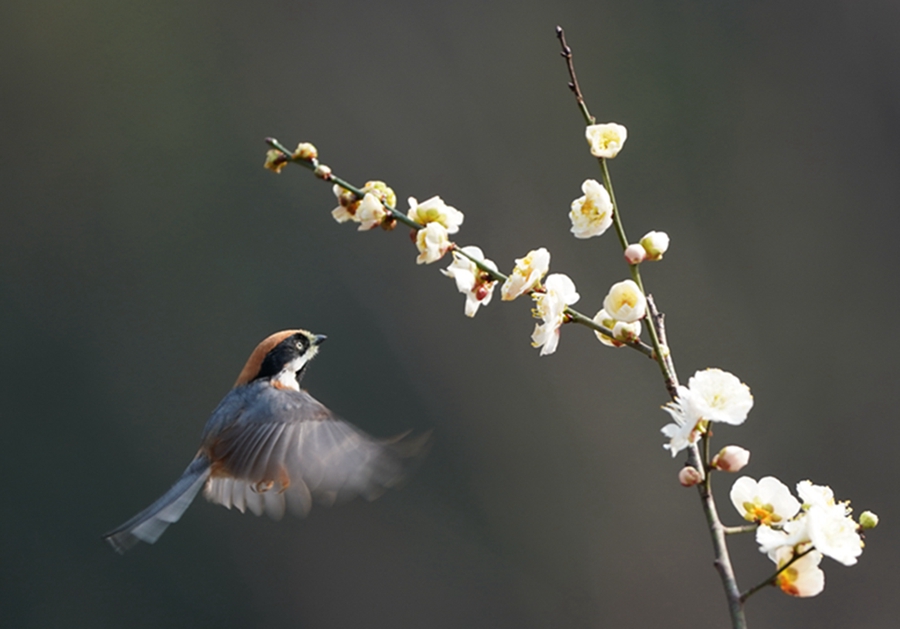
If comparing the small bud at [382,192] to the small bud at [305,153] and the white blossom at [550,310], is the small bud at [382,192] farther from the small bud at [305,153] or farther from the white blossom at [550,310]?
the white blossom at [550,310]

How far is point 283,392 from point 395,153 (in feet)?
5.37

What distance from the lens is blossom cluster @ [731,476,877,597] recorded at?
572mm

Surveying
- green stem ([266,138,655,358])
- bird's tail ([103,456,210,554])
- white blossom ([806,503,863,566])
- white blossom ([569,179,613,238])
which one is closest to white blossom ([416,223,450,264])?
green stem ([266,138,655,358])

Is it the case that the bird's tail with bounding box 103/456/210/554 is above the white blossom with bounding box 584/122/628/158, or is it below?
below

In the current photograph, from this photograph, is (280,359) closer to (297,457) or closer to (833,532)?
(297,457)

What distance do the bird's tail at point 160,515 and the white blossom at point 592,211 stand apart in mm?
748

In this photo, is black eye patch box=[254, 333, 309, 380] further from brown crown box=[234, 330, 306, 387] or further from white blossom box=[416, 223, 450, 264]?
white blossom box=[416, 223, 450, 264]

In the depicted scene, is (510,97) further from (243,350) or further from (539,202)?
(243,350)

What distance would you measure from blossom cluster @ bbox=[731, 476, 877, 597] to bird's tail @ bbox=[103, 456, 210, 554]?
800 millimetres

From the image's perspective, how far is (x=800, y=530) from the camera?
0.59 m

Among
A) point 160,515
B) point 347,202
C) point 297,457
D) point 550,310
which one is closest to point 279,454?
point 297,457

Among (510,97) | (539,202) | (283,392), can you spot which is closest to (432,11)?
(510,97)

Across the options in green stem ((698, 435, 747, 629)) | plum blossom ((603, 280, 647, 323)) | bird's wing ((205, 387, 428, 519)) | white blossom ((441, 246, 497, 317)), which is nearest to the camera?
green stem ((698, 435, 747, 629))

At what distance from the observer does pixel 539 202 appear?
8.91ft
